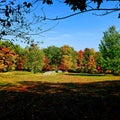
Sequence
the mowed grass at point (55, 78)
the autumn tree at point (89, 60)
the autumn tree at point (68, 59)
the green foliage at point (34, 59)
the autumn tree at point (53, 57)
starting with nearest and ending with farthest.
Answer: the mowed grass at point (55, 78) < the green foliage at point (34, 59) < the autumn tree at point (89, 60) < the autumn tree at point (68, 59) < the autumn tree at point (53, 57)

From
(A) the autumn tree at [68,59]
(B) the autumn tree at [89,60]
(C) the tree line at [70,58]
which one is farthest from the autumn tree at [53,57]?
(B) the autumn tree at [89,60]

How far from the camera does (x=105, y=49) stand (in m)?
68.2

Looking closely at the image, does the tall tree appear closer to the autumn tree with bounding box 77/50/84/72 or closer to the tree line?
the tree line

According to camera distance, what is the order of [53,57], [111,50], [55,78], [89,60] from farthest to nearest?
[53,57] → [89,60] → [111,50] → [55,78]

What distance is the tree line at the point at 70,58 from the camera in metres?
66.2

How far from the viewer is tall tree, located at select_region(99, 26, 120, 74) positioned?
65375 millimetres

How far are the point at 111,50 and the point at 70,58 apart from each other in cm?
5146

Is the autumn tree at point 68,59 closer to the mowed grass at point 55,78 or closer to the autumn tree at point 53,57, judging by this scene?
the autumn tree at point 53,57

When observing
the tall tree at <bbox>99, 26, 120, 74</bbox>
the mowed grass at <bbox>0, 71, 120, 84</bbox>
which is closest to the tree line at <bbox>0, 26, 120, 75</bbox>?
the tall tree at <bbox>99, 26, 120, 74</bbox>

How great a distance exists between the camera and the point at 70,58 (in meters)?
117

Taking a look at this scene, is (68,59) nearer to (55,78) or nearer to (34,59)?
(34,59)

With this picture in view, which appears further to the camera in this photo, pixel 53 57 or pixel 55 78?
pixel 53 57

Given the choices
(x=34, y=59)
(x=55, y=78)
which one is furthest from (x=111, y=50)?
(x=34, y=59)

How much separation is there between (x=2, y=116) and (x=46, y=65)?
362ft
